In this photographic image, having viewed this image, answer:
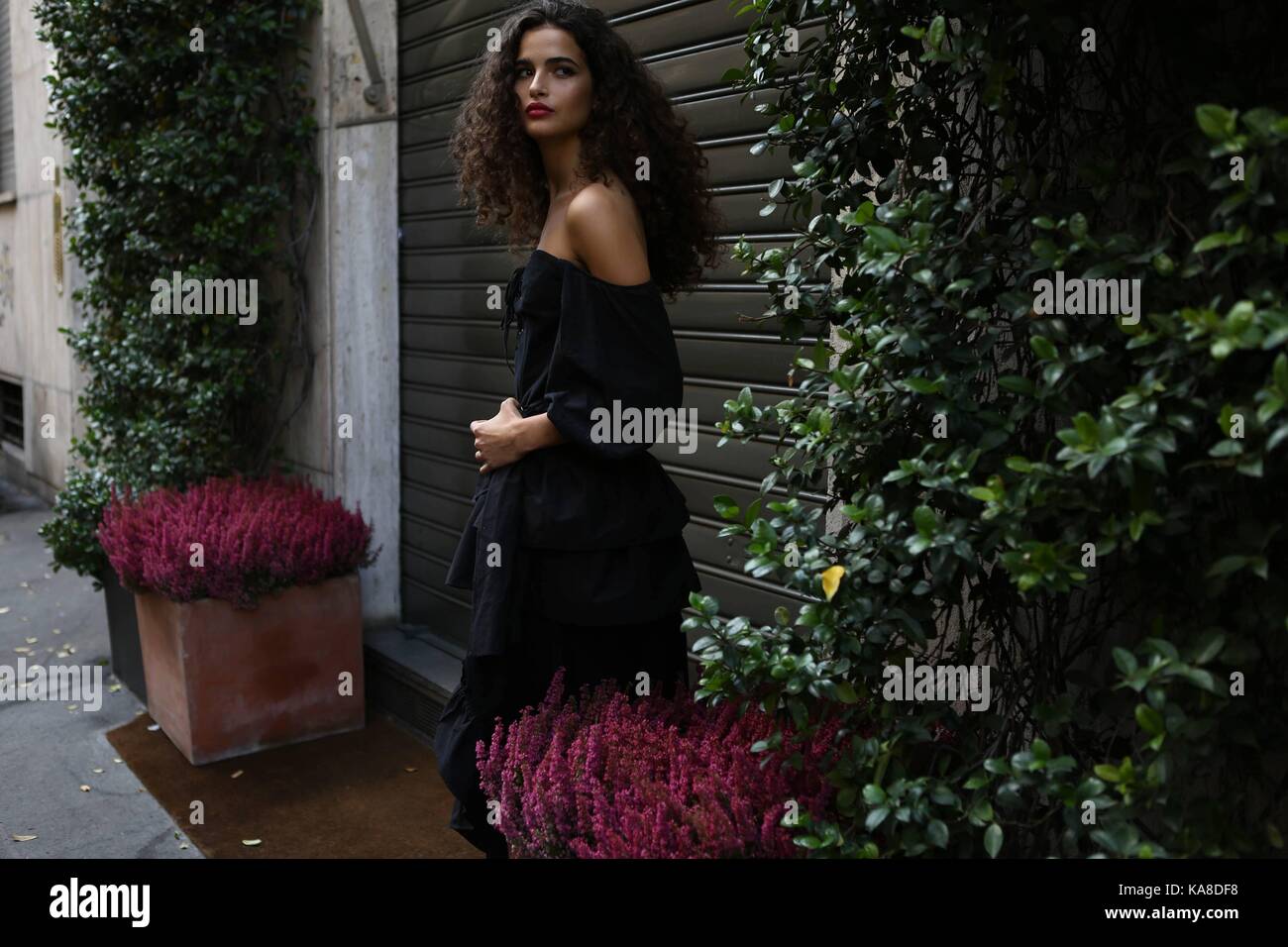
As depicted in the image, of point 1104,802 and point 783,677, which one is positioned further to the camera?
point 783,677

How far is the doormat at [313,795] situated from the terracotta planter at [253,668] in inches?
3.5

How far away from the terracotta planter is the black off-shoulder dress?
2.36 metres

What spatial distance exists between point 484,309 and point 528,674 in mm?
3001

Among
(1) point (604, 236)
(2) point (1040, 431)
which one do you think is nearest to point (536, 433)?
(1) point (604, 236)

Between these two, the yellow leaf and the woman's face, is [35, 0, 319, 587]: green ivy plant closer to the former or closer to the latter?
the woman's face

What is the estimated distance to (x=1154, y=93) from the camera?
8.49ft

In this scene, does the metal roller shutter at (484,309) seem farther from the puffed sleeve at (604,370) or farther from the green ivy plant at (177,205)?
the puffed sleeve at (604,370)

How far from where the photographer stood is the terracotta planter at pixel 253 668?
5.35 meters

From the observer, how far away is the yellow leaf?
225 centimetres

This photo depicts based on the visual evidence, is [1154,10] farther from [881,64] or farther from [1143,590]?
[1143,590]

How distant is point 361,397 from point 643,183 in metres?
3.76

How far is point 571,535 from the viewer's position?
3.14 meters
